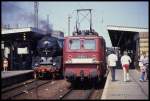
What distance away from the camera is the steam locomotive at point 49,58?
26.7 m

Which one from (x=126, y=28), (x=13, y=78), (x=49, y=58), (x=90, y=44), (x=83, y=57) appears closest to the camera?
(x=83, y=57)

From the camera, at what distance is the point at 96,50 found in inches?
775

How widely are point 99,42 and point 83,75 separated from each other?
2148mm

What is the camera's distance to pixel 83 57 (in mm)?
19531

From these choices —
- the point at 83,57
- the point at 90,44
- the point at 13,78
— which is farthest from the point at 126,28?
the point at 83,57

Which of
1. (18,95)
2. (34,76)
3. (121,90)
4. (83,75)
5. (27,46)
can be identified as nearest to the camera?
(121,90)

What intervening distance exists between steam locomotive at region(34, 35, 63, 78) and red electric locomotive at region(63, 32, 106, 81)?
6684 millimetres

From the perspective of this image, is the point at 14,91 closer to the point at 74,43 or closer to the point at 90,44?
the point at 74,43

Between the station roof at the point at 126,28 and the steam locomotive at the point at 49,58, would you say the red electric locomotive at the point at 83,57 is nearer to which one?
the steam locomotive at the point at 49,58

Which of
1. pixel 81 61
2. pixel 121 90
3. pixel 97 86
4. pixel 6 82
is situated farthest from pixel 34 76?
pixel 121 90

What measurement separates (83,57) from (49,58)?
7912 millimetres

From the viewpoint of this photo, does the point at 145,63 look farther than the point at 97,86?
No

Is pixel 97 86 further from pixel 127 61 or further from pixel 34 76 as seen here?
pixel 34 76

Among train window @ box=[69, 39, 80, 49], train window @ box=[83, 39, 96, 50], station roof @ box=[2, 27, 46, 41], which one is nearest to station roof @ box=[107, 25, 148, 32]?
station roof @ box=[2, 27, 46, 41]
